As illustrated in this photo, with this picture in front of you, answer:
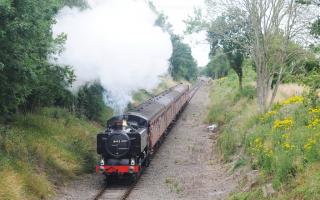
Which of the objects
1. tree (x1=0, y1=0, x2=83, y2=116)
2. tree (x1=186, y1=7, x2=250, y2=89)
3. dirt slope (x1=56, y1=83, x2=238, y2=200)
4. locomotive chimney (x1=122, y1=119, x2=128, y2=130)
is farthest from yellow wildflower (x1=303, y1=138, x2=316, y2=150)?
tree (x1=186, y1=7, x2=250, y2=89)

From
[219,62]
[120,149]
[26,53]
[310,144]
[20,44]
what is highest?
[219,62]

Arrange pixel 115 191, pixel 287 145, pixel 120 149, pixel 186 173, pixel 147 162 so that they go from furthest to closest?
pixel 147 162 → pixel 186 173 → pixel 120 149 → pixel 115 191 → pixel 287 145

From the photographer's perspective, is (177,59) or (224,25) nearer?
(224,25)

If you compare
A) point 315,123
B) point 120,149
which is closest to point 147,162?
point 120,149

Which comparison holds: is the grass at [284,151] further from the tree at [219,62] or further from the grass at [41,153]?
the tree at [219,62]

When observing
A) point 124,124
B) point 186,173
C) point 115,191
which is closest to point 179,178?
point 186,173

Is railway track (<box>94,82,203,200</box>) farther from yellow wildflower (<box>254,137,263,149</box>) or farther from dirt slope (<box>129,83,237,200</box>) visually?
yellow wildflower (<box>254,137,263,149</box>)

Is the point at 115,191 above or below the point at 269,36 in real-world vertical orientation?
below

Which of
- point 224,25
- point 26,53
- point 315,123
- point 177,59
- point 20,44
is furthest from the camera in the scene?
point 177,59

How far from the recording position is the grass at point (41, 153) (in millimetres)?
12609

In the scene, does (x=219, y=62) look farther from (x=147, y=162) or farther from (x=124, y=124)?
A: (x=124, y=124)

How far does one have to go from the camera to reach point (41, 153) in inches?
608

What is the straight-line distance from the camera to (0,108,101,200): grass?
12.6 m

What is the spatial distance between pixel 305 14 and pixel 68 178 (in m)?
12.2
